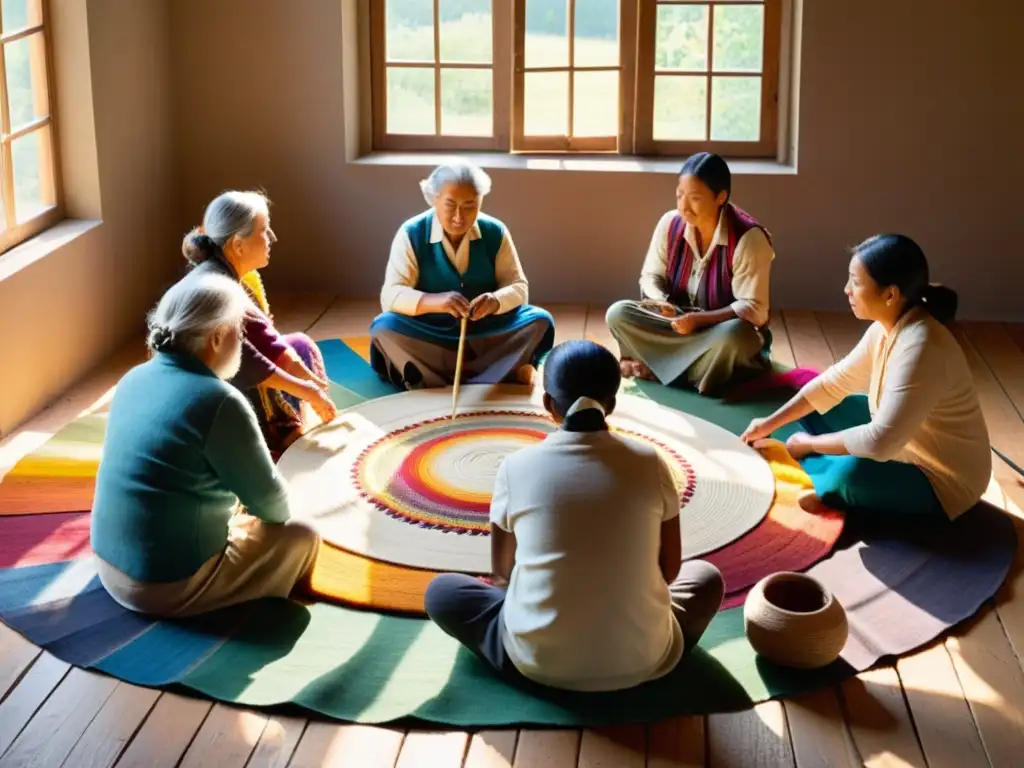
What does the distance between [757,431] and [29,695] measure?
2.59m

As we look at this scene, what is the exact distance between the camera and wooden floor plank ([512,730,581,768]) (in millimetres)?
3070

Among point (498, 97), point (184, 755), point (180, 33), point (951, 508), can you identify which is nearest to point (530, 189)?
point (498, 97)

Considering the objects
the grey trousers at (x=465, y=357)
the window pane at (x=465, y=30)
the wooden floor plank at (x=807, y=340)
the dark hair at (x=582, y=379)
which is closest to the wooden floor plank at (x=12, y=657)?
the dark hair at (x=582, y=379)

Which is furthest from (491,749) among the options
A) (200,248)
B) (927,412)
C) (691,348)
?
(691,348)

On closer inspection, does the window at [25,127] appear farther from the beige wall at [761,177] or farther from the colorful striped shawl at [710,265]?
the colorful striped shawl at [710,265]

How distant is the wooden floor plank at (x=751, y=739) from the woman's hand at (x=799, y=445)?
137 cm

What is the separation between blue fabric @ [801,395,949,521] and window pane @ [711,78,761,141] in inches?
116

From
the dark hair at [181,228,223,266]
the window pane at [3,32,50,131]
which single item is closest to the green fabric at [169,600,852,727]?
the dark hair at [181,228,223,266]

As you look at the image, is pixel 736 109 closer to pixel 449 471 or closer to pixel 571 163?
pixel 571 163

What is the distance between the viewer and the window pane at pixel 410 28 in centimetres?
696

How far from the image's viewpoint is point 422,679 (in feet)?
11.1

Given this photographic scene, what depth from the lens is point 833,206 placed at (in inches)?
262

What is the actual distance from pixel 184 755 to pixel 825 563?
76.3 inches

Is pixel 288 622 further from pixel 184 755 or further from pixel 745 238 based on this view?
pixel 745 238
